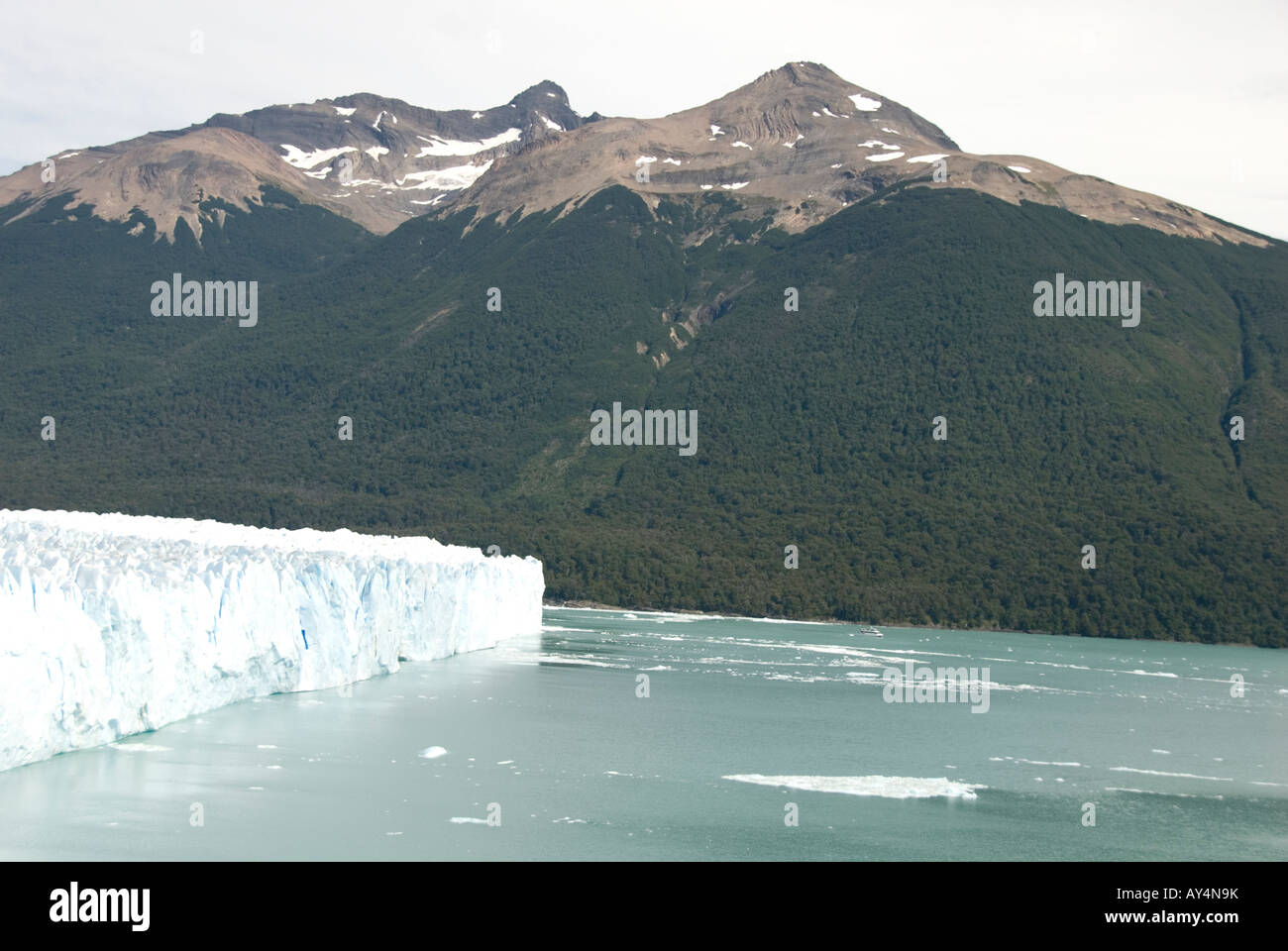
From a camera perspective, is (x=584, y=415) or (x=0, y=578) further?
(x=584, y=415)

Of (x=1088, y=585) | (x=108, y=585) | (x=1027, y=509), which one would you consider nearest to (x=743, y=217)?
(x=1027, y=509)

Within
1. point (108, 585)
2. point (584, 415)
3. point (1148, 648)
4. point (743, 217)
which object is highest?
point (743, 217)

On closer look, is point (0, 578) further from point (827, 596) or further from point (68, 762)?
point (827, 596)
